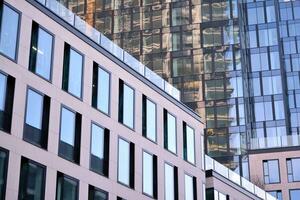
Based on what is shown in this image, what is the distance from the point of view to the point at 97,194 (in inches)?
1298

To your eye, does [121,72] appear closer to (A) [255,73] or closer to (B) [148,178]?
(B) [148,178]

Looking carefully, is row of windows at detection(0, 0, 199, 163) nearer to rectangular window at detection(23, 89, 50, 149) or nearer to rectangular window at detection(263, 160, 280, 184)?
rectangular window at detection(23, 89, 50, 149)

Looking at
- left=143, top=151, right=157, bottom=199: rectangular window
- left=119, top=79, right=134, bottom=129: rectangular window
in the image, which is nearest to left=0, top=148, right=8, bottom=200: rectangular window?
left=119, top=79, right=134, bottom=129: rectangular window

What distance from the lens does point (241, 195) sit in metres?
50.7

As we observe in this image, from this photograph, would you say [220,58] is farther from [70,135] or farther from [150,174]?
[70,135]

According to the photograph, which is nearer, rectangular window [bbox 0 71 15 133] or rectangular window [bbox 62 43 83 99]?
rectangular window [bbox 0 71 15 133]

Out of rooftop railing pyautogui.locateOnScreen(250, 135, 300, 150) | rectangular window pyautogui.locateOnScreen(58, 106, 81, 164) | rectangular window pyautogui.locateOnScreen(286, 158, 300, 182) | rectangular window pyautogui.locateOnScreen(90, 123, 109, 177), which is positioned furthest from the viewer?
rooftop railing pyautogui.locateOnScreen(250, 135, 300, 150)

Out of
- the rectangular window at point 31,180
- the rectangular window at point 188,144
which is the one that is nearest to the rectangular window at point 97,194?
the rectangular window at point 31,180

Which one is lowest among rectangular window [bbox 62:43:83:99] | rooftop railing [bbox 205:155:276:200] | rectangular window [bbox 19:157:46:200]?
rectangular window [bbox 19:157:46:200]

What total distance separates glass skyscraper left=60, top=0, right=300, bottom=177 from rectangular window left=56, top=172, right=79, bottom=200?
170 feet

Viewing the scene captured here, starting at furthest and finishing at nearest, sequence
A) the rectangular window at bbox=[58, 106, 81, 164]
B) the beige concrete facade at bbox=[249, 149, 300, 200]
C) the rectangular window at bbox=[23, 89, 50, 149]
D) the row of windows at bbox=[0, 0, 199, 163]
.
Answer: the beige concrete facade at bbox=[249, 149, 300, 200]
the rectangular window at bbox=[58, 106, 81, 164]
the row of windows at bbox=[0, 0, 199, 163]
the rectangular window at bbox=[23, 89, 50, 149]

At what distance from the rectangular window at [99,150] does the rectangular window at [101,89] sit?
4.16 feet

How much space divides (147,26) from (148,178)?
58457mm

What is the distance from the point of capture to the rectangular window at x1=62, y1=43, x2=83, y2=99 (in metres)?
32.5
